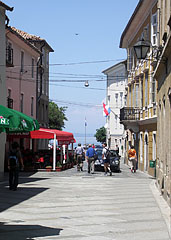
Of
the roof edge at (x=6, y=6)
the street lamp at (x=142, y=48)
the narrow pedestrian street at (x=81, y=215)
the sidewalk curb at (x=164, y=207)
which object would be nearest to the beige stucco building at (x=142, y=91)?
the roof edge at (x=6, y=6)

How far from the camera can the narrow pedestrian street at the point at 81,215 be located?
938 cm

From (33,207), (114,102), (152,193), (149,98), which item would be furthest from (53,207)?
(114,102)

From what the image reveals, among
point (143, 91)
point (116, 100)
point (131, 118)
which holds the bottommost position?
point (131, 118)

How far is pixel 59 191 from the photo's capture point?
17.9 m

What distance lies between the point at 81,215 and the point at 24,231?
97.7 inches

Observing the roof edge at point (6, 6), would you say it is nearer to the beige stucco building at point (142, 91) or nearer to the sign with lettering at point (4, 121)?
the beige stucco building at point (142, 91)

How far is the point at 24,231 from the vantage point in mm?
9594

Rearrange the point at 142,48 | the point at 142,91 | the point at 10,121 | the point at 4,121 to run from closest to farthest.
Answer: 1. the point at 4,121
2. the point at 10,121
3. the point at 142,48
4. the point at 142,91

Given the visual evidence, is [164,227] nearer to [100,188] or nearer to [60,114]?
[100,188]

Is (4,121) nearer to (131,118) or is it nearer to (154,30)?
(154,30)

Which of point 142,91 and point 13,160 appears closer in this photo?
point 13,160

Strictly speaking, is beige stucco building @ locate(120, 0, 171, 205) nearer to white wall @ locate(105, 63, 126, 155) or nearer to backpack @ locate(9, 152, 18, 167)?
backpack @ locate(9, 152, 18, 167)

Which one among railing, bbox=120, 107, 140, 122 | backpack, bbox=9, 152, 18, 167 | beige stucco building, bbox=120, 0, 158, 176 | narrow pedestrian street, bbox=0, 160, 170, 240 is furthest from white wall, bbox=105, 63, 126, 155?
narrow pedestrian street, bbox=0, 160, 170, 240

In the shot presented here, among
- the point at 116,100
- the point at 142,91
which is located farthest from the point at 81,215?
the point at 116,100
